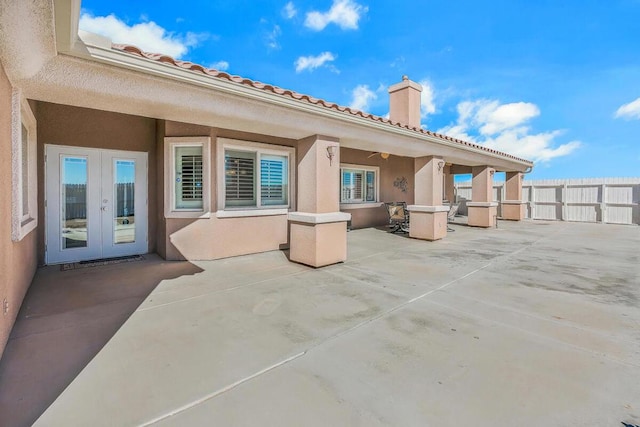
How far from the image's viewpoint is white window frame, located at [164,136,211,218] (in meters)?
7.13

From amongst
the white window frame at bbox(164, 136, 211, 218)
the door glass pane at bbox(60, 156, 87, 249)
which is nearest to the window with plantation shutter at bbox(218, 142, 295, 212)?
the white window frame at bbox(164, 136, 211, 218)

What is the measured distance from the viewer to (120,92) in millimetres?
3881

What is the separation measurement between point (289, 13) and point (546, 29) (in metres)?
8.46

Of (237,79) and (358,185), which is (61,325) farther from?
(358,185)

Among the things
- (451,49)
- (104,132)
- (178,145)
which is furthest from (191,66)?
(451,49)

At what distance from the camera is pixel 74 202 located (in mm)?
6840

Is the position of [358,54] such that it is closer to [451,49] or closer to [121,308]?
[451,49]

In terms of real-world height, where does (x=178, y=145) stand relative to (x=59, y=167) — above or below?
above

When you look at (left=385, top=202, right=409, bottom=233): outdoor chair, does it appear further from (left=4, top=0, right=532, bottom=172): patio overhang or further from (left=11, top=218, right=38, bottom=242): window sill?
(left=11, top=218, right=38, bottom=242): window sill

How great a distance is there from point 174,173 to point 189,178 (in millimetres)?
357

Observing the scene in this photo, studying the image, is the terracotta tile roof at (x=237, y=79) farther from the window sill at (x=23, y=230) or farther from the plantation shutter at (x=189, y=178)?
the plantation shutter at (x=189, y=178)

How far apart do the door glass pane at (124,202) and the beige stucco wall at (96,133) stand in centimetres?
38

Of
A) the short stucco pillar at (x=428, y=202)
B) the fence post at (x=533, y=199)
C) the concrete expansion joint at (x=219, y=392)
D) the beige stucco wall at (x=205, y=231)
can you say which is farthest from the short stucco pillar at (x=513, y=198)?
the concrete expansion joint at (x=219, y=392)

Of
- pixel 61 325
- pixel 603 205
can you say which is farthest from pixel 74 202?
pixel 603 205
